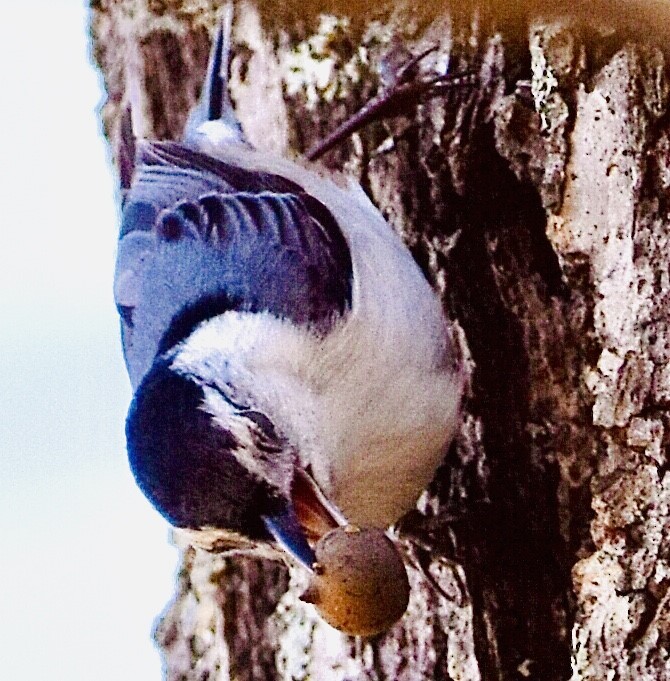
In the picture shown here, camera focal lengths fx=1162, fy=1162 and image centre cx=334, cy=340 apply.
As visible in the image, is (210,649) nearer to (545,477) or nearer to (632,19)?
(545,477)

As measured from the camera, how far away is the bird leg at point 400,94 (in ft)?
4.28

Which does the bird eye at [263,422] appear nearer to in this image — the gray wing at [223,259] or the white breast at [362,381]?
the white breast at [362,381]

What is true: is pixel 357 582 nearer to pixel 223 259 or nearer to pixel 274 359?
pixel 274 359

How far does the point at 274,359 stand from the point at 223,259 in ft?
0.42

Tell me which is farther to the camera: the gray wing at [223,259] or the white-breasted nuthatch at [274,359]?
the gray wing at [223,259]

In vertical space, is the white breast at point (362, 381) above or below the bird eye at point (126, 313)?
below

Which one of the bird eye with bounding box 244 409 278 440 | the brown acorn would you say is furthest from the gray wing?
the brown acorn

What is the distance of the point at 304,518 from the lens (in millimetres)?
1104

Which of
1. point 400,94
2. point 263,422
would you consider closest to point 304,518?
point 263,422

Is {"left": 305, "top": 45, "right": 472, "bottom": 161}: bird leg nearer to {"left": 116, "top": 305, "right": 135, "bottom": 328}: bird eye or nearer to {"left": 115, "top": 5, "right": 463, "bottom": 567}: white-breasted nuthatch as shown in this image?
{"left": 115, "top": 5, "right": 463, "bottom": 567}: white-breasted nuthatch

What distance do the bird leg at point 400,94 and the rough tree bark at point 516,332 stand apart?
0.01 meters

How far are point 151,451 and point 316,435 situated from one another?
0.16 metres

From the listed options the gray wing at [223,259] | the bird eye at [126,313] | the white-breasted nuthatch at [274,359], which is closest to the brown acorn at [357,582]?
the white-breasted nuthatch at [274,359]

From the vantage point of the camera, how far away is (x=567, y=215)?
1.15 m
